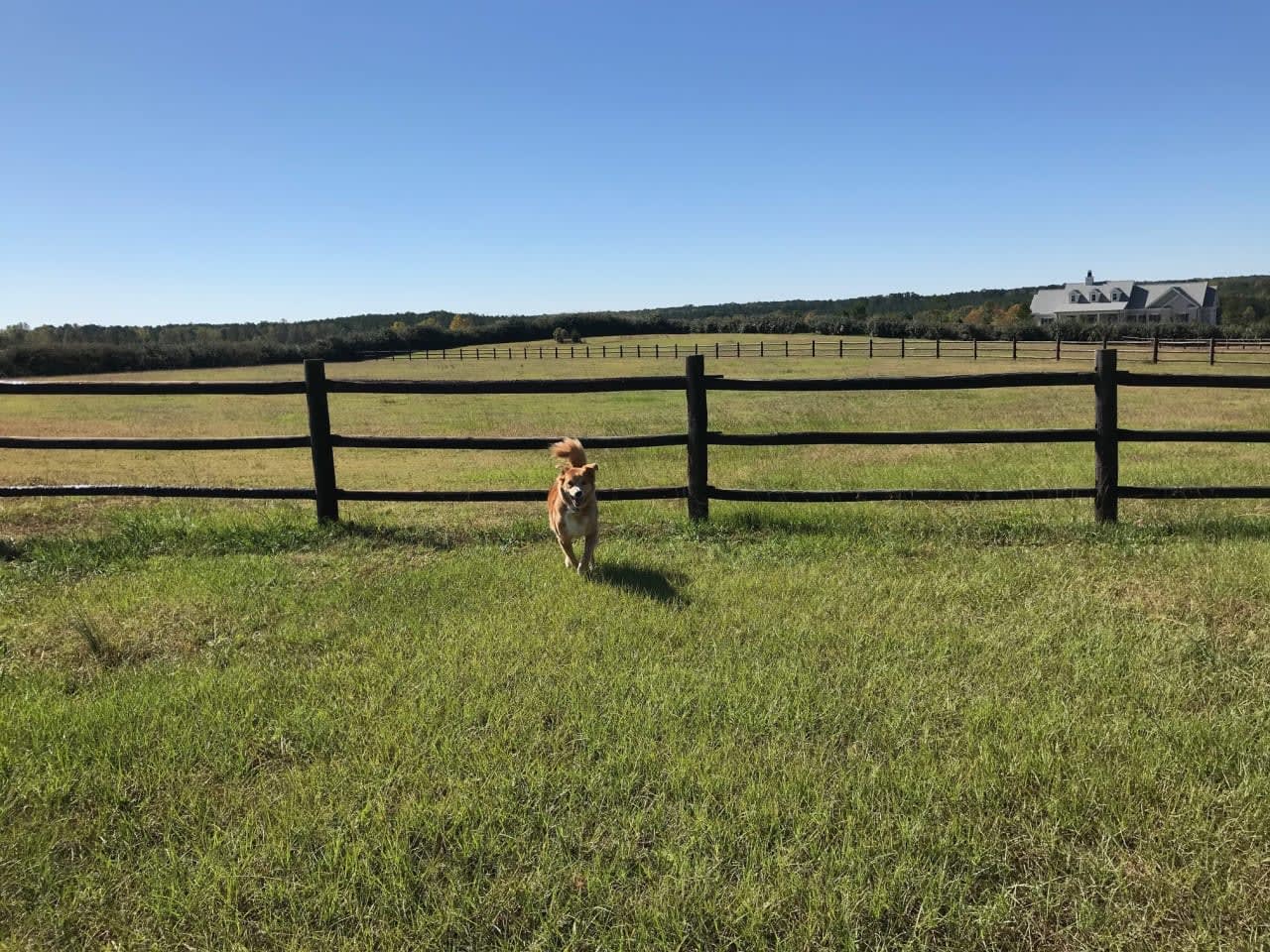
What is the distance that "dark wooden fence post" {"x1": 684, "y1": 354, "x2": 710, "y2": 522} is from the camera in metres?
7.55

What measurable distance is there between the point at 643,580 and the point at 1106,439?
15.4 feet

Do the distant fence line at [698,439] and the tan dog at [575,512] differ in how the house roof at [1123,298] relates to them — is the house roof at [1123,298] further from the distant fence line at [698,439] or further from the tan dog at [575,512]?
the tan dog at [575,512]

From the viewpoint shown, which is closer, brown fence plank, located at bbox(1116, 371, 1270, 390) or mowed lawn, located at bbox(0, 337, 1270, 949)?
mowed lawn, located at bbox(0, 337, 1270, 949)

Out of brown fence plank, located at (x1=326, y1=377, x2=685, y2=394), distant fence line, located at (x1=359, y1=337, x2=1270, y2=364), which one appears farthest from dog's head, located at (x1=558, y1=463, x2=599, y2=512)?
distant fence line, located at (x1=359, y1=337, x2=1270, y2=364)

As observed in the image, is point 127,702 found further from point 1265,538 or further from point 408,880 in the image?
point 1265,538

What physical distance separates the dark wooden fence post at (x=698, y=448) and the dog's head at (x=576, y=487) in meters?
1.77

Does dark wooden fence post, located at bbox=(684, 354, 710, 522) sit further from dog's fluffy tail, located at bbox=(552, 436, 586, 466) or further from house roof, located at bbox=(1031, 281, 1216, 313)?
house roof, located at bbox=(1031, 281, 1216, 313)

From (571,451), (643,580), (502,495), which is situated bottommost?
(643,580)

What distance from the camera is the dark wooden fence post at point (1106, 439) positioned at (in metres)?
7.33

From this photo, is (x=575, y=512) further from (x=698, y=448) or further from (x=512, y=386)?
(x=512, y=386)

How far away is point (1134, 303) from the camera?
3757 inches

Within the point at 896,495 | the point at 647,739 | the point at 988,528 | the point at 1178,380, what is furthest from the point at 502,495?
the point at 1178,380

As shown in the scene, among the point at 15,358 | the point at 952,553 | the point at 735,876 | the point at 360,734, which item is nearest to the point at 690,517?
the point at 952,553

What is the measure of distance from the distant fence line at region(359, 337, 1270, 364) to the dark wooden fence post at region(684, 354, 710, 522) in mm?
15644
